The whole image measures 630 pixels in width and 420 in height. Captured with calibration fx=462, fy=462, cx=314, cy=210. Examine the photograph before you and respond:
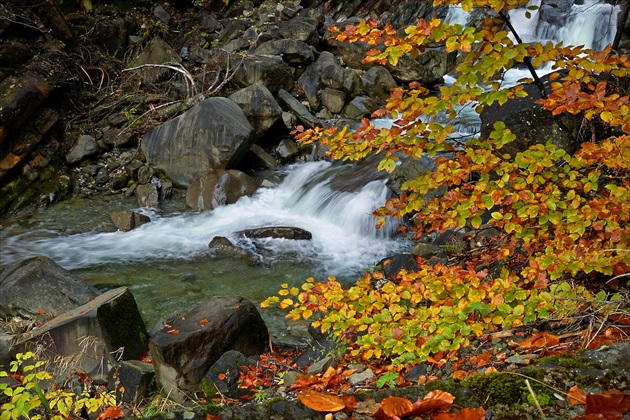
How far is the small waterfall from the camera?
838 centimetres

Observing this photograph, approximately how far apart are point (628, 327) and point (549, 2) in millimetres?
16044

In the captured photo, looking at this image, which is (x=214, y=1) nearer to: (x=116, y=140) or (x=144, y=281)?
(x=116, y=140)

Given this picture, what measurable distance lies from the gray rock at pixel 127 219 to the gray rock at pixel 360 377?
7381 mm

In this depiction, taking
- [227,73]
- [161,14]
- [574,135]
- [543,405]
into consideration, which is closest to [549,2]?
[227,73]

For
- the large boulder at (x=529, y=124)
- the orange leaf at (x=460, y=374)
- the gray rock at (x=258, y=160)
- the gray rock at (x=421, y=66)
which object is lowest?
the orange leaf at (x=460, y=374)

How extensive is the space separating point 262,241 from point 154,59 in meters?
8.08

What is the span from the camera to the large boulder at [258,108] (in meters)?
11.9

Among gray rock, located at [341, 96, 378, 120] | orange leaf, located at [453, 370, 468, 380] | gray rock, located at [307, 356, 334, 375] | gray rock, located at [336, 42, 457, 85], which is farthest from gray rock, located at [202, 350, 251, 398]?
gray rock, located at [336, 42, 457, 85]

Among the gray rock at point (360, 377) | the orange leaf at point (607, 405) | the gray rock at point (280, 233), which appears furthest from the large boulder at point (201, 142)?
the orange leaf at point (607, 405)

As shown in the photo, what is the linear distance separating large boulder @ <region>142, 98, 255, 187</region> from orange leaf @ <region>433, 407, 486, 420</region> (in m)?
9.64

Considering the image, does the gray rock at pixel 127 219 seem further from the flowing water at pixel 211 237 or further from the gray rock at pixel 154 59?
the gray rock at pixel 154 59

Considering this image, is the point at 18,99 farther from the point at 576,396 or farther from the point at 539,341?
the point at 576,396

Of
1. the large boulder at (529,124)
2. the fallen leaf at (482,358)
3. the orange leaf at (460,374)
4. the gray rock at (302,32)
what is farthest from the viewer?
the gray rock at (302,32)

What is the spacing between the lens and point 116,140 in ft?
38.9
